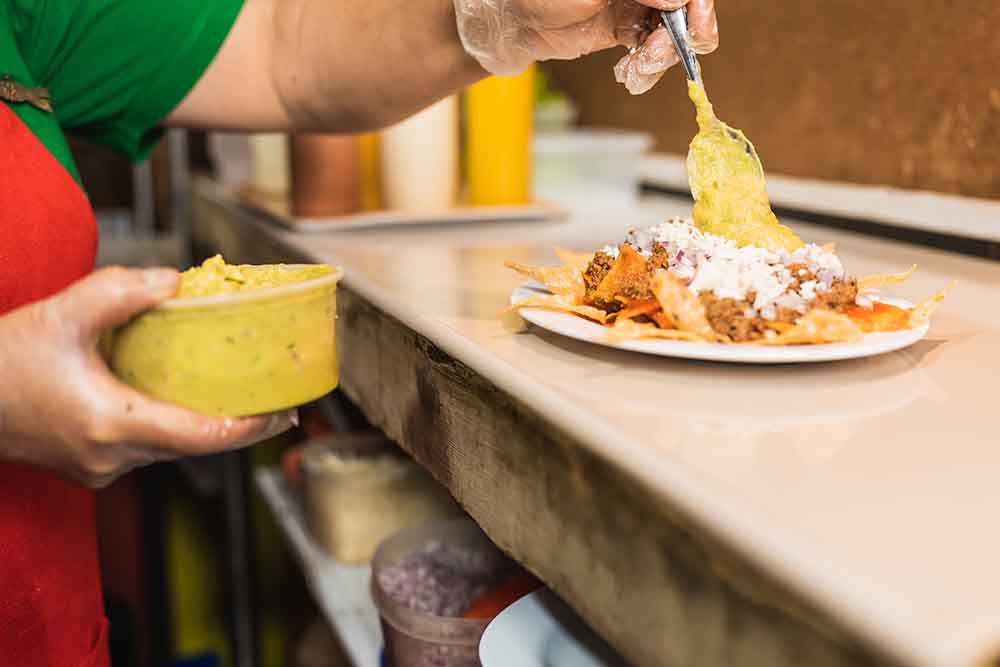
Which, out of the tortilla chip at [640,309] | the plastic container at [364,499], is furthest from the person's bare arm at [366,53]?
the plastic container at [364,499]

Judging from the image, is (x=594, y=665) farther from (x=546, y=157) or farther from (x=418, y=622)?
(x=546, y=157)

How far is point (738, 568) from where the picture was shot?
49cm

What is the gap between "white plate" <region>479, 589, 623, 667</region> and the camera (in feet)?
2.70

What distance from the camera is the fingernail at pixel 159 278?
0.65m

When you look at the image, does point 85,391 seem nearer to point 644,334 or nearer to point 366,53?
point 644,334

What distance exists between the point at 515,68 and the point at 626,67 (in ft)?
0.54

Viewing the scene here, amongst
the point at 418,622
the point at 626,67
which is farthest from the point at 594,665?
the point at 626,67

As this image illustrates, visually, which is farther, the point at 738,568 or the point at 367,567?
the point at 367,567

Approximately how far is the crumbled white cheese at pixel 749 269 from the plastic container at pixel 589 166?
1.25 metres

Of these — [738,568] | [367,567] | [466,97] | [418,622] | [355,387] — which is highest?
[466,97]

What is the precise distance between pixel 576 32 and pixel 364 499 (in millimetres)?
752

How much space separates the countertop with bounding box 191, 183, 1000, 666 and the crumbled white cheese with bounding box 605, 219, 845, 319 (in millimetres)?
59

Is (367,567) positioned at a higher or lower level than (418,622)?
lower

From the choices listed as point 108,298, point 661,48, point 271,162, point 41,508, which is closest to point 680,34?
point 661,48
